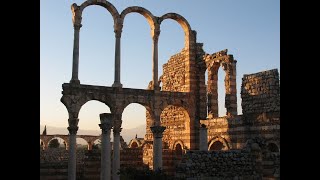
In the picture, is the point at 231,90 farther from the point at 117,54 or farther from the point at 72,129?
the point at 72,129

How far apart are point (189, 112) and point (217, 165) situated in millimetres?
11657

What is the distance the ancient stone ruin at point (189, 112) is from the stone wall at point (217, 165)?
34 mm

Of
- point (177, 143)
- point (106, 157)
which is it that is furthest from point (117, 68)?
point (177, 143)

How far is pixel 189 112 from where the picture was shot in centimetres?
2478

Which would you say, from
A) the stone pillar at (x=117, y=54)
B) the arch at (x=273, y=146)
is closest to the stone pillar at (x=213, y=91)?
the arch at (x=273, y=146)

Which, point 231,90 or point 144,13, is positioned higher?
point 144,13

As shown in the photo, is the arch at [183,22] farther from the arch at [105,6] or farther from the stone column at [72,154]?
the stone column at [72,154]

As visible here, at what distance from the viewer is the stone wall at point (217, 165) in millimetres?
12883

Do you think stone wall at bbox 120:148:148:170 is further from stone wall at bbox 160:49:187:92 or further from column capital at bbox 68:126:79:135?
column capital at bbox 68:126:79:135
